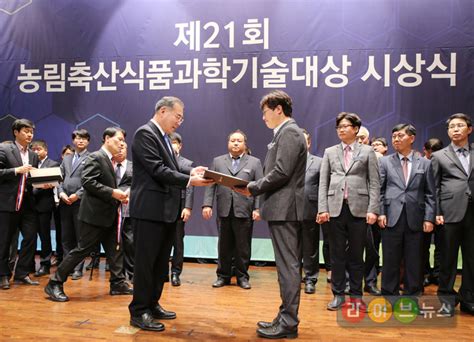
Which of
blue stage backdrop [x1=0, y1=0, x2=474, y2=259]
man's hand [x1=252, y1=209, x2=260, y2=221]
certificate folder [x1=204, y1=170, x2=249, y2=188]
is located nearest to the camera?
certificate folder [x1=204, y1=170, x2=249, y2=188]

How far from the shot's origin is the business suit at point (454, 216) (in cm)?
372

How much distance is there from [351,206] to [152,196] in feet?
5.41

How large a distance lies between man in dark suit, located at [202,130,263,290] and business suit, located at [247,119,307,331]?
5.25ft

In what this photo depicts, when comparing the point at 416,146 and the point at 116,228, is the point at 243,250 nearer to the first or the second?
the point at 116,228

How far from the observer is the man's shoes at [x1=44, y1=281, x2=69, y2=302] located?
13.0 feet

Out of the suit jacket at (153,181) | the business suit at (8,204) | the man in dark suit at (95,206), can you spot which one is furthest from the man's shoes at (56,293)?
the suit jacket at (153,181)

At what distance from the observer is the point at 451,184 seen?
3768mm

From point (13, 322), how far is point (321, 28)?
4.83 meters

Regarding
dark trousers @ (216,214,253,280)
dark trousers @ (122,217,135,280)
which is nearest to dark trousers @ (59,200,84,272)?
dark trousers @ (122,217,135,280)

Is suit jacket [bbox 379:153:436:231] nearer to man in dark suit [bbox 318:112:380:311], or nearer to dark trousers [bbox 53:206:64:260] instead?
man in dark suit [bbox 318:112:380:311]

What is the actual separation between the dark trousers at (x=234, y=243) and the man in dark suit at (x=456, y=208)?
1876 mm

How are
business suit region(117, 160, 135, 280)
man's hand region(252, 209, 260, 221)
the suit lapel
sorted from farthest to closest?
business suit region(117, 160, 135, 280), man's hand region(252, 209, 260, 221), the suit lapel

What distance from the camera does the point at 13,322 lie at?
10.9ft

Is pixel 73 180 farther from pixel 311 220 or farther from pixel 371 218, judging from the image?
pixel 371 218
